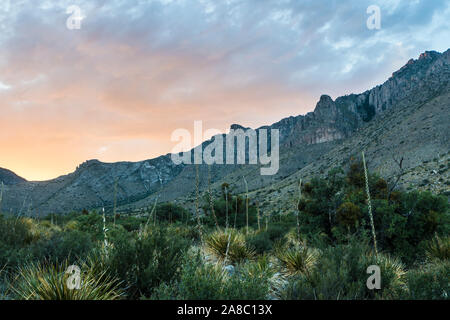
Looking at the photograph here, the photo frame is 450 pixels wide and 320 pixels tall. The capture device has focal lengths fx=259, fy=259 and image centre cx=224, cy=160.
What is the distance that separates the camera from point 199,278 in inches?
138

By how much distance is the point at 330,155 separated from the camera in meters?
84.6

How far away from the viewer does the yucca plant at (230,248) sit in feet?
24.7

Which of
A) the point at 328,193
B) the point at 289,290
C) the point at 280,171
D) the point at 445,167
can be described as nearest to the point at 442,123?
the point at 445,167

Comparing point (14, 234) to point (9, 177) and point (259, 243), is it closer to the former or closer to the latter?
point (259, 243)

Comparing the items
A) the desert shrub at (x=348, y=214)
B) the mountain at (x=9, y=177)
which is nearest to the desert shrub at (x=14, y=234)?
the desert shrub at (x=348, y=214)

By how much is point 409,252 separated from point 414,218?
1573 mm

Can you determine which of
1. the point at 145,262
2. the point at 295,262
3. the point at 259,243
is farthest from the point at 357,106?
the point at 145,262

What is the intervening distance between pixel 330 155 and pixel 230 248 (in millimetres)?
84404

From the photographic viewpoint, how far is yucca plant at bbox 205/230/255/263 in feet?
24.7

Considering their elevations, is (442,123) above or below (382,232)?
above

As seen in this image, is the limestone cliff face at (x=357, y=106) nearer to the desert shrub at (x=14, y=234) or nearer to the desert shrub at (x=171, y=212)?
the desert shrub at (x=171, y=212)
